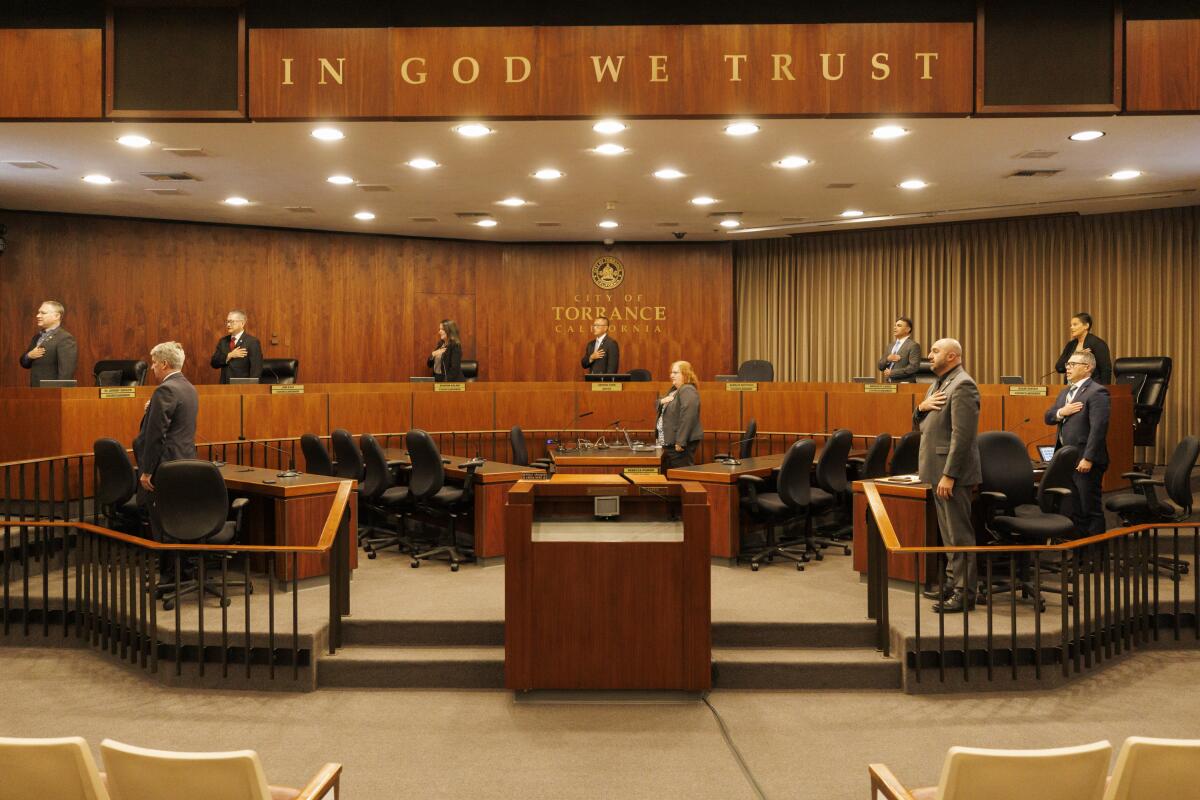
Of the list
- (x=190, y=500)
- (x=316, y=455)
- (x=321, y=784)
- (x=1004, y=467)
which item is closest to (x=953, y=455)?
(x=1004, y=467)

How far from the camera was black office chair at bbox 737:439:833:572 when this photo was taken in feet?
20.9

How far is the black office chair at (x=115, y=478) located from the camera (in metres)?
5.80

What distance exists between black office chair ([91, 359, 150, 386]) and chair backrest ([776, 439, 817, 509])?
5864mm

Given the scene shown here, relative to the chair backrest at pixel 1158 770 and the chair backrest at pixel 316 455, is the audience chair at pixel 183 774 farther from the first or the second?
the chair backrest at pixel 316 455

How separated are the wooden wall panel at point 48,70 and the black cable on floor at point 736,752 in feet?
17.4

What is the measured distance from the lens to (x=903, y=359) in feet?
30.8

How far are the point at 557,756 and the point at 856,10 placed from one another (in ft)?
15.9

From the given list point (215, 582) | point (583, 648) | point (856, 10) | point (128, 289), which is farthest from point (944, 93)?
point (128, 289)

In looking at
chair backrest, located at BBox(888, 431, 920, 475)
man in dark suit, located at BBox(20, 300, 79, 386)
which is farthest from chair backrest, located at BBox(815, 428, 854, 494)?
man in dark suit, located at BBox(20, 300, 79, 386)

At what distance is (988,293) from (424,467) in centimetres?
809

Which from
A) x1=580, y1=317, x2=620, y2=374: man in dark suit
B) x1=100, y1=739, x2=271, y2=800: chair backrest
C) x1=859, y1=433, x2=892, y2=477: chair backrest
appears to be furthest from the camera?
x1=580, y1=317, x2=620, y2=374: man in dark suit

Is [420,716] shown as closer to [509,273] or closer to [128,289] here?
[128,289]

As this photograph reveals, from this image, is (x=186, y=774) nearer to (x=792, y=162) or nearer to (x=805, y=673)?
(x=805, y=673)

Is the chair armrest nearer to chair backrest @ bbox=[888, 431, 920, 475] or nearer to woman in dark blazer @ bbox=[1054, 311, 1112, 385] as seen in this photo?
chair backrest @ bbox=[888, 431, 920, 475]
